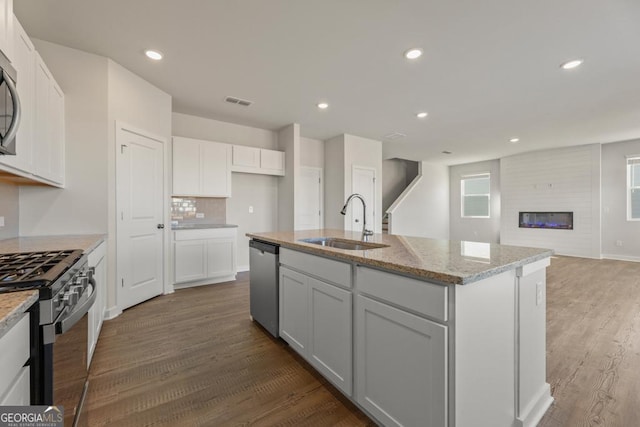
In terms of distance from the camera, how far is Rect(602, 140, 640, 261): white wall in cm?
614

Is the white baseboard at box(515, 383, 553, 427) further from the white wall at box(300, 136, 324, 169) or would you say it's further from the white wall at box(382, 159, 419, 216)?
the white wall at box(382, 159, 419, 216)

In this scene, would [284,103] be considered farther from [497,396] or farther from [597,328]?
[597,328]

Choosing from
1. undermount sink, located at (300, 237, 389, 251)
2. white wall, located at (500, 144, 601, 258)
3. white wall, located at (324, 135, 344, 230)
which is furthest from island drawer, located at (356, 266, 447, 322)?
white wall, located at (500, 144, 601, 258)

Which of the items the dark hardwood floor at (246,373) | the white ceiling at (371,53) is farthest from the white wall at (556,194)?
the dark hardwood floor at (246,373)

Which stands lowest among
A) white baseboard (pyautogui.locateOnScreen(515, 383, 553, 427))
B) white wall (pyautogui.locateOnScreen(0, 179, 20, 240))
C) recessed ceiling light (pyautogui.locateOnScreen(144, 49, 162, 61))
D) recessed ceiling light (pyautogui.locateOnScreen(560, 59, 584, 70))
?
white baseboard (pyautogui.locateOnScreen(515, 383, 553, 427))

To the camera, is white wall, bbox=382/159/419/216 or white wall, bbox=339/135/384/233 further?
white wall, bbox=382/159/419/216

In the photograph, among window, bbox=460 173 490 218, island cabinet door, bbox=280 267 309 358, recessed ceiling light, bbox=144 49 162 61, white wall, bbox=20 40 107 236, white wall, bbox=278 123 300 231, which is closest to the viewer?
island cabinet door, bbox=280 267 309 358

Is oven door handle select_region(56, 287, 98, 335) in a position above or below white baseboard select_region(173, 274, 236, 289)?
above

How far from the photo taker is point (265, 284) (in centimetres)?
257

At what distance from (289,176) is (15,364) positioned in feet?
14.7

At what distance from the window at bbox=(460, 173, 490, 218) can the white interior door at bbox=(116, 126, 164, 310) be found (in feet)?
29.1

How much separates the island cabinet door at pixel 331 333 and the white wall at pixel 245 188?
11.2 ft

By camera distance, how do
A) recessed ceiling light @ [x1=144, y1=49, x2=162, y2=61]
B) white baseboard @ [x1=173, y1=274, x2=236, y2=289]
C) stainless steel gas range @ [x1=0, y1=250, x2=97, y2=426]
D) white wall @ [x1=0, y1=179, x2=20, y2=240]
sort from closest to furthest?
1. stainless steel gas range @ [x1=0, y1=250, x2=97, y2=426]
2. white wall @ [x1=0, y1=179, x2=20, y2=240]
3. recessed ceiling light @ [x1=144, y1=49, x2=162, y2=61]
4. white baseboard @ [x1=173, y1=274, x2=236, y2=289]

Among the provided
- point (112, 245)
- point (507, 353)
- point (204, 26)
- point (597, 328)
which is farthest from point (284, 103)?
point (597, 328)
